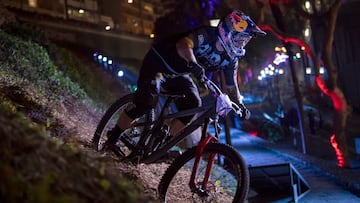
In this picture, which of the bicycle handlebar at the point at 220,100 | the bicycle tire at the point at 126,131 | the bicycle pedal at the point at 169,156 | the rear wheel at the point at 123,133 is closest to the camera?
the bicycle handlebar at the point at 220,100

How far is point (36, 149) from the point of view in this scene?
2250mm

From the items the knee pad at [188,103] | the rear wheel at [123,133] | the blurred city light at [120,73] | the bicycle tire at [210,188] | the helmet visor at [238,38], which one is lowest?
the bicycle tire at [210,188]

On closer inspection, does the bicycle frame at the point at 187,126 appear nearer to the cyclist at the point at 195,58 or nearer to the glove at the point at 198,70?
the cyclist at the point at 195,58

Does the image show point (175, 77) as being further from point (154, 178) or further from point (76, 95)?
point (76, 95)

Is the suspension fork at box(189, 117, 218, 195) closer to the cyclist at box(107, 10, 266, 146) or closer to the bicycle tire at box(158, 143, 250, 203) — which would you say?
the bicycle tire at box(158, 143, 250, 203)

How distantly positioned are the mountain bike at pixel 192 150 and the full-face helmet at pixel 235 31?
60 centimetres

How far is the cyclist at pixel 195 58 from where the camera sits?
15.8 ft

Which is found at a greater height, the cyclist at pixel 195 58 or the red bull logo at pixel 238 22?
the red bull logo at pixel 238 22

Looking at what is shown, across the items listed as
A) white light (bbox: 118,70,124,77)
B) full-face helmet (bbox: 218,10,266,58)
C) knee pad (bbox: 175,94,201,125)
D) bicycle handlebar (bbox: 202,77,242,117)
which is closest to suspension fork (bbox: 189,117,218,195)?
bicycle handlebar (bbox: 202,77,242,117)

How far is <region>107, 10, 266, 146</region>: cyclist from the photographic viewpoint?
4.82 m

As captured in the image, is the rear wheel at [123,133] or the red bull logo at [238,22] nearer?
the red bull logo at [238,22]

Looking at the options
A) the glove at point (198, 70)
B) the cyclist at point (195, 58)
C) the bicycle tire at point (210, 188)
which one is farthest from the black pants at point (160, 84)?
the bicycle tire at point (210, 188)

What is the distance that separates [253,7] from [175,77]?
25.2 m

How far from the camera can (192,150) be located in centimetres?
448
